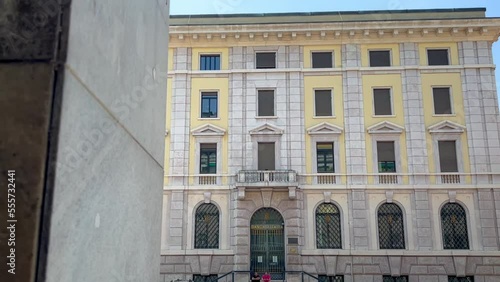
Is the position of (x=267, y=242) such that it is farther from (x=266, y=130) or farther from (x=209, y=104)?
(x=209, y=104)

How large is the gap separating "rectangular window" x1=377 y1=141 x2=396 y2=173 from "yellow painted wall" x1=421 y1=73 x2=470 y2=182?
69.8 inches

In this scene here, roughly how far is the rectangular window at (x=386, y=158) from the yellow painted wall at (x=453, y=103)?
1774 millimetres

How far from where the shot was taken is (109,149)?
3.77m

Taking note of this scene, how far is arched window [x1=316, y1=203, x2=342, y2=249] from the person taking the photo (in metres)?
23.2

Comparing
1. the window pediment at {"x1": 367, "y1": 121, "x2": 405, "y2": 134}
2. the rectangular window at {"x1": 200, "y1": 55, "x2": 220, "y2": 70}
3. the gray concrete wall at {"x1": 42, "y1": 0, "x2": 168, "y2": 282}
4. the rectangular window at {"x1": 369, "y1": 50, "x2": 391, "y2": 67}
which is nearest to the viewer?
the gray concrete wall at {"x1": 42, "y1": 0, "x2": 168, "y2": 282}

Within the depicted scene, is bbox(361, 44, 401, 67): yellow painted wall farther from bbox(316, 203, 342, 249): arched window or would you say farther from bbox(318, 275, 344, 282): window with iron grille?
bbox(318, 275, 344, 282): window with iron grille

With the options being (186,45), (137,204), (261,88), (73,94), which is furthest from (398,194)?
(73,94)

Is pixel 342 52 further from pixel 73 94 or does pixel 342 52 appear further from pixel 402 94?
pixel 73 94

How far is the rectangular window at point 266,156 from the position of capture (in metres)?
24.2

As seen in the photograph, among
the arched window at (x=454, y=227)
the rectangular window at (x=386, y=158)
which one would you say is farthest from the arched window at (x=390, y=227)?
the arched window at (x=454, y=227)

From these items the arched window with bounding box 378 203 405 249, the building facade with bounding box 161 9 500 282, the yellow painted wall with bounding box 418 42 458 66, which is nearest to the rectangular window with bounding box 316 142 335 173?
the building facade with bounding box 161 9 500 282

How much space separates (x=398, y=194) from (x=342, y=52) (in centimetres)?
799

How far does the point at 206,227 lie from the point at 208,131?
491 cm

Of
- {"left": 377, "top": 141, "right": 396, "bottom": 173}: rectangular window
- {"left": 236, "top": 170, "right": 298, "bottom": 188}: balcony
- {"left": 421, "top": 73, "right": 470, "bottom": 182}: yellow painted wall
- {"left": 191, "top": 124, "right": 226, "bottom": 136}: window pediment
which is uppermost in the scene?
{"left": 421, "top": 73, "right": 470, "bottom": 182}: yellow painted wall
